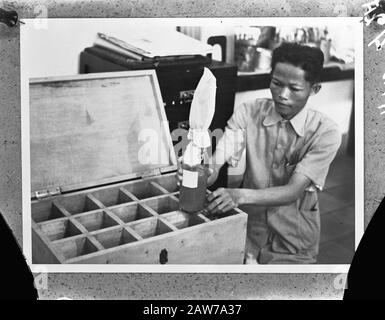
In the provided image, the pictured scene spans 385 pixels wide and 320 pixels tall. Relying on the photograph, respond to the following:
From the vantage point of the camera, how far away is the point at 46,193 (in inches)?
56.9

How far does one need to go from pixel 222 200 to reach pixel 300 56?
0.46 meters

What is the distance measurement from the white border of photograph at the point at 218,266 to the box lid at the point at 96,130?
3 cm

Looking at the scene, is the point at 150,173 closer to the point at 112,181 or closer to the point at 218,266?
the point at 112,181

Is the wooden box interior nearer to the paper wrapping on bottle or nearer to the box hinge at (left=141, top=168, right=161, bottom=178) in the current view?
the box hinge at (left=141, top=168, right=161, bottom=178)

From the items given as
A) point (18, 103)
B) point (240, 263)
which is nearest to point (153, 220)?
point (240, 263)

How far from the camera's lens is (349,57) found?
1468 millimetres

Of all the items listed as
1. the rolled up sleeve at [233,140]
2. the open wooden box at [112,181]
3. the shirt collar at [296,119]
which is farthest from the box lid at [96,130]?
the shirt collar at [296,119]

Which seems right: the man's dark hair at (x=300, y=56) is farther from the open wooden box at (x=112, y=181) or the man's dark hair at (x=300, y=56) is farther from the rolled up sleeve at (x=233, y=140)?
the open wooden box at (x=112, y=181)

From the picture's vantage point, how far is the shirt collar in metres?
1.47

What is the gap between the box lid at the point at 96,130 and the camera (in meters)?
1.44

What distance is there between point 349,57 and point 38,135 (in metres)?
0.91
